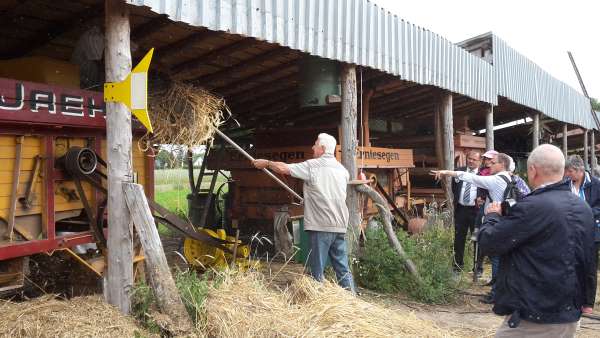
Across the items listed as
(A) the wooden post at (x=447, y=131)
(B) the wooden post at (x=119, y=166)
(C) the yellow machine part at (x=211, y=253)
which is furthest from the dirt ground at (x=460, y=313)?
(A) the wooden post at (x=447, y=131)

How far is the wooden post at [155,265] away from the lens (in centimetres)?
383

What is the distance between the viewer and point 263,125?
10.1 metres

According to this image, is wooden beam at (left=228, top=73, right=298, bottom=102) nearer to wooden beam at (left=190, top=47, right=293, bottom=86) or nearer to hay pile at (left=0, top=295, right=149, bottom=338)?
wooden beam at (left=190, top=47, right=293, bottom=86)

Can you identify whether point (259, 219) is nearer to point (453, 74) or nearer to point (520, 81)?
point (453, 74)

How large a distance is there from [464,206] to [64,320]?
17.9 feet

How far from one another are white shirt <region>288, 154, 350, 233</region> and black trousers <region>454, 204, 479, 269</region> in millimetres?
2805

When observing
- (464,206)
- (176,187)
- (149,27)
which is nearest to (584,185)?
(464,206)

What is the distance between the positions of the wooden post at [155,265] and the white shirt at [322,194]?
158cm

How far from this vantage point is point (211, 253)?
654 centimetres

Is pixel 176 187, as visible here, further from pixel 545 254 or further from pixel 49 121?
pixel 545 254

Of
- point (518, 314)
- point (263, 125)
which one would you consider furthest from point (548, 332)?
point (263, 125)

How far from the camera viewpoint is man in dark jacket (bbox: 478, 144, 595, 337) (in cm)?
277

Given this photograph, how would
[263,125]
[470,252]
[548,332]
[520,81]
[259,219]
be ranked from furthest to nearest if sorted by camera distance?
[520,81] < [263,125] < [259,219] < [470,252] < [548,332]

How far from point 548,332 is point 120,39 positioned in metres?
3.75
